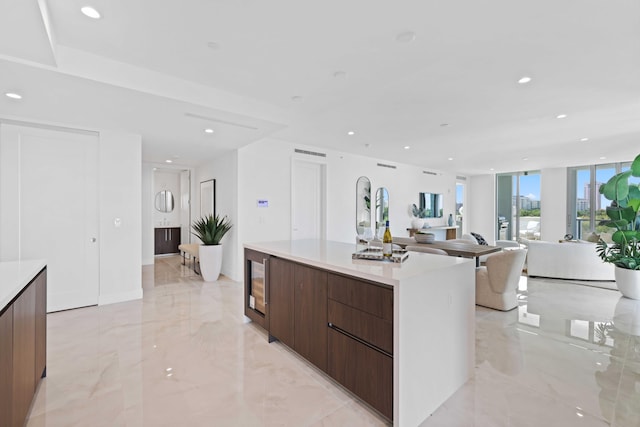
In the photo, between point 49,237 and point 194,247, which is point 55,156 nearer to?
point 49,237

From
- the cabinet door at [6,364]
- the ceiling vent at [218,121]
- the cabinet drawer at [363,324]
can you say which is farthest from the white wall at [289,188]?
the cabinet door at [6,364]

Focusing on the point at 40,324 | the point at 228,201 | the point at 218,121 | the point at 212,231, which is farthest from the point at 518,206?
the point at 40,324

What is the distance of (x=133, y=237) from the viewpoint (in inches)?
168

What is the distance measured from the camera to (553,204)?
29.0ft

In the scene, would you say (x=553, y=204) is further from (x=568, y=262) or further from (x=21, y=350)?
(x=21, y=350)

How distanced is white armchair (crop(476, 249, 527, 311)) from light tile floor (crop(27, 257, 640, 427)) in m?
0.20

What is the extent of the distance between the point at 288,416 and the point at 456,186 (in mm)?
10072

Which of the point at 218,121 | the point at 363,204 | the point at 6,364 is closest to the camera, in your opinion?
the point at 6,364

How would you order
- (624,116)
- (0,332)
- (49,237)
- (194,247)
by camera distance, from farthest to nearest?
(194,247)
(624,116)
(49,237)
(0,332)

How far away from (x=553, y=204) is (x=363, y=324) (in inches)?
386

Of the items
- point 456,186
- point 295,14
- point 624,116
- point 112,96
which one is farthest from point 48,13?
point 456,186

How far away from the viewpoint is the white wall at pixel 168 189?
8.01m

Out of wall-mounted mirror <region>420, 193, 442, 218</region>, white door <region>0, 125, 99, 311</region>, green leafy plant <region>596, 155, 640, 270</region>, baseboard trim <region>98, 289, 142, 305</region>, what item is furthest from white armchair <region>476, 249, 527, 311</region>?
white door <region>0, 125, 99, 311</region>

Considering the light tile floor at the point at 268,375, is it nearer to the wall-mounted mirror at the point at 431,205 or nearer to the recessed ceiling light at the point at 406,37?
the recessed ceiling light at the point at 406,37
